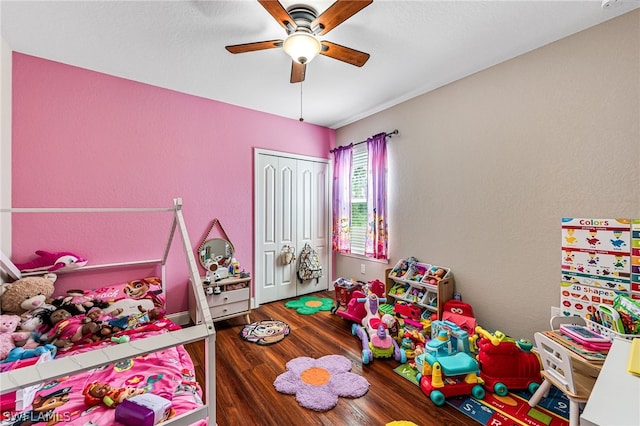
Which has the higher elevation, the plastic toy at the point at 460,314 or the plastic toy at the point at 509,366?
the plastic toy at the point at 460,314

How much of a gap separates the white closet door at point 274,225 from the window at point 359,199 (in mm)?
865

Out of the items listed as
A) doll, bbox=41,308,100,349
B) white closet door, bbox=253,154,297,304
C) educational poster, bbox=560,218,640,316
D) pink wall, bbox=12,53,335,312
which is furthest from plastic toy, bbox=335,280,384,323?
doll, bbox=41,308,100,349

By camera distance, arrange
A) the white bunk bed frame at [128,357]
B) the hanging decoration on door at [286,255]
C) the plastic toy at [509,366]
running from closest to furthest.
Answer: the white bunk bed frame at [128,357] → the plastic toy at [509,366] → the hanging decoration on door at [286,255]

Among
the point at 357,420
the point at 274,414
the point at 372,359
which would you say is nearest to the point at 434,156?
the point at 372,359

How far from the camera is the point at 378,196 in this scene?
3.39m

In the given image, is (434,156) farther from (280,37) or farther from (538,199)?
(280,37)

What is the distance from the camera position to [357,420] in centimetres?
166

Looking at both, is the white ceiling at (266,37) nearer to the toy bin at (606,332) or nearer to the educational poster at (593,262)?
the educational poster at (593,262)

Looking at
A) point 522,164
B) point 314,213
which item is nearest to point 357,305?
point 314,213

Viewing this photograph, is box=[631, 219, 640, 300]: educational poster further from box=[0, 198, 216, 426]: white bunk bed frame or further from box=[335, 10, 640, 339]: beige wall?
box=[0, 198, 216, 426]: white bunk bed frame

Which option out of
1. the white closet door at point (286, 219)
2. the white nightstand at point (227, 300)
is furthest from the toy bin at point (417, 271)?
the white nightstand at point (227, 300)

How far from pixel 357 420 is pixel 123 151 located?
10.2ft

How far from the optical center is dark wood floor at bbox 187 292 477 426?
65.6 inches

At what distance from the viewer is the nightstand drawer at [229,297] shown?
2816mm
